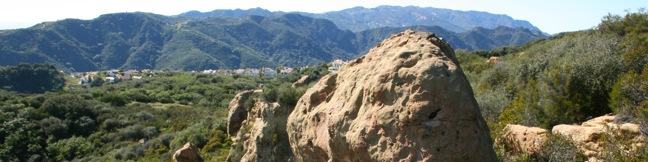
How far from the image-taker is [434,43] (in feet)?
33.6

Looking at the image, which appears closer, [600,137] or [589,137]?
[600,137]

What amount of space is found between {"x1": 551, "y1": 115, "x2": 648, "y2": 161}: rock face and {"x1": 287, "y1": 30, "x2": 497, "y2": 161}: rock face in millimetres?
3903

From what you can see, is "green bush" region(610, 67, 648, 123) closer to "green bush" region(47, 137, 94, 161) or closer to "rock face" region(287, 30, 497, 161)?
"rock face" region(287, 30, 497, 161)

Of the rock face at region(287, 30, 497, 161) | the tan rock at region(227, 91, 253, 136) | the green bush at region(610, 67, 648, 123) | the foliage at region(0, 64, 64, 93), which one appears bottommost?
the foliage at region(0, 64, 64, 93)

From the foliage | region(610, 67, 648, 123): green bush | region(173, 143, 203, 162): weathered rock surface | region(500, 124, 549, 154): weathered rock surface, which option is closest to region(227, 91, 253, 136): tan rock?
region(173, 143, 203, 162): weathered rock surface

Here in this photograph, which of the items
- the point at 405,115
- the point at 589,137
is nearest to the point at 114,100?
the point at 589,137

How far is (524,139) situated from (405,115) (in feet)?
18.1

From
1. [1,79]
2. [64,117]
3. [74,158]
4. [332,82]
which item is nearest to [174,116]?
[64,117]

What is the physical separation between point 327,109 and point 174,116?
57.8m

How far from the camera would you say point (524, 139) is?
41.7 feet

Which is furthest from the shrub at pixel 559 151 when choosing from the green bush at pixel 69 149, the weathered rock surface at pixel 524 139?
the green bush at pixel 69 149

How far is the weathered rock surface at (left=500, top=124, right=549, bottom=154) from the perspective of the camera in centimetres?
1211

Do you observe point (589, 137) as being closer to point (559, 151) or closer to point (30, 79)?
point (559, 151)

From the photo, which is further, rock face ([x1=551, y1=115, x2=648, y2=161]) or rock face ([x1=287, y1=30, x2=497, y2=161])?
rock face ([x1=551, y1=115, x2=648, y2=161])
